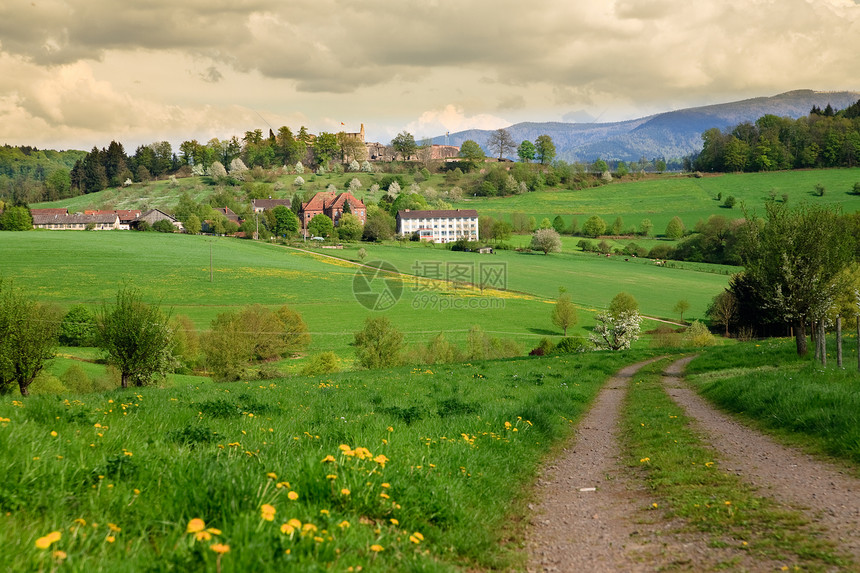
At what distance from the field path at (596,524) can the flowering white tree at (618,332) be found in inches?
2175

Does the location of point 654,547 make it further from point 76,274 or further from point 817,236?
point 76,274

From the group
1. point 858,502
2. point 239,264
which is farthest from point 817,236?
point 239,264

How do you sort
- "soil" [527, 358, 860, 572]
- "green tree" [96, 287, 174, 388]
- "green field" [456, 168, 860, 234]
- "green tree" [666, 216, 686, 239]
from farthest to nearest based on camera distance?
"green field" [456, 168, 860, 234] < "green tree" [666, 216, 686, 239] < "green tree" [96, 287, 174, 388] < "soil" [527, 358, 860, 572]

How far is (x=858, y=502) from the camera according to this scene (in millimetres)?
6816

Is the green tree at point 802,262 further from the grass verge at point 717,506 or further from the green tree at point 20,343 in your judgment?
the green tree at point 20,343

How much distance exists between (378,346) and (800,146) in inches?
7646

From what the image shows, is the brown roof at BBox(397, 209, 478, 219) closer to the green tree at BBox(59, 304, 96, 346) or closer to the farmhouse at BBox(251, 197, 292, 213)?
the farmhouse at BBox(251, 197, 292, 213)

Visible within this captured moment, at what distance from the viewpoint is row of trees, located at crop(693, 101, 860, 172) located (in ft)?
572

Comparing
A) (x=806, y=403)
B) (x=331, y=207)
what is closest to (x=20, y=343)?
(x=806, y=403)

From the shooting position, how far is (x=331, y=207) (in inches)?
7121

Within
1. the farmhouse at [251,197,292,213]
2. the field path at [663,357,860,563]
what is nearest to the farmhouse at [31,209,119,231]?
the farmhouse at [251,197,292,213]

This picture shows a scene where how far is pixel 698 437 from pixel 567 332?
64812 mm

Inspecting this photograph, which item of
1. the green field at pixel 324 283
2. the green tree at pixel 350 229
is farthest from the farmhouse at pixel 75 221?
the green tree at pixel 350 229

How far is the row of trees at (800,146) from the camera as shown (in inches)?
6865
